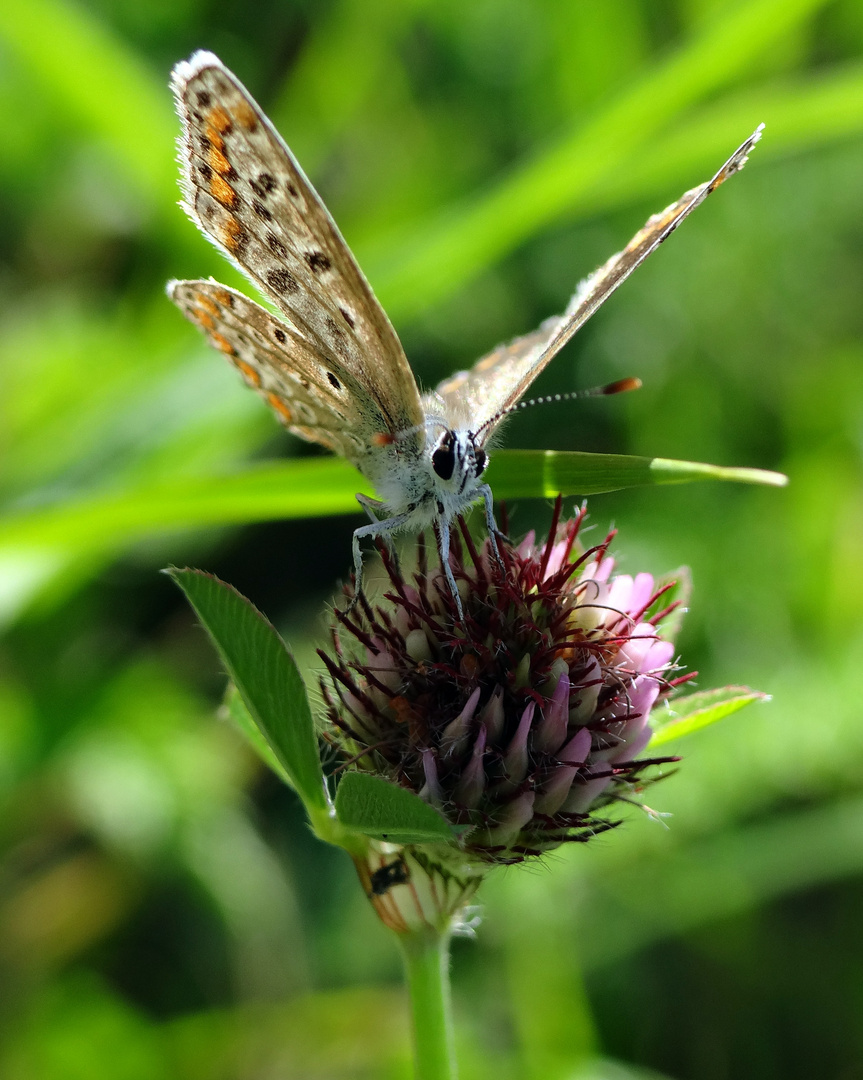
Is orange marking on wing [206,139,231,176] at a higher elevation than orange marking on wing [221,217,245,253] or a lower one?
higher

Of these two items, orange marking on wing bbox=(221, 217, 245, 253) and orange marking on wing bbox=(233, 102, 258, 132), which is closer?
orange marking on wing bbox=(233, 102, 258, 132)

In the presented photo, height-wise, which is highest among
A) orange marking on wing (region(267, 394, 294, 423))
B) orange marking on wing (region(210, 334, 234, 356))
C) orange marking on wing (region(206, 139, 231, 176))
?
orange marking on wing (region(206, 139, 231, 176))

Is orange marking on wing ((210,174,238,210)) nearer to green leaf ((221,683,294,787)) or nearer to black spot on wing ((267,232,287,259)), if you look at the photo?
black spot on wing ((267,232,287,259))

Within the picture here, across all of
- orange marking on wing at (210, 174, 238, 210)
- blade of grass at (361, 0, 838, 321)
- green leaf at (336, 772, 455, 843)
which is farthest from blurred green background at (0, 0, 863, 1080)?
green leaf at (336, 772, 455, 843)

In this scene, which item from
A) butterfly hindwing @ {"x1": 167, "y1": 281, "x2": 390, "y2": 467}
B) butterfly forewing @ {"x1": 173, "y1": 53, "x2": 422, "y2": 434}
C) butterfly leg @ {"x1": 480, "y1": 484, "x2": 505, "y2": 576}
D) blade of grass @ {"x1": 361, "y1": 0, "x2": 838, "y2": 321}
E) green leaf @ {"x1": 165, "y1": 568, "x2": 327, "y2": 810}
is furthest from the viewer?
blade of grass @ {"x1": 361, "y1": 0, "x2": 838, "y2": 321}

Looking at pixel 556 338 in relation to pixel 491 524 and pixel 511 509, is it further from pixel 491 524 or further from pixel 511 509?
pixel 511 509

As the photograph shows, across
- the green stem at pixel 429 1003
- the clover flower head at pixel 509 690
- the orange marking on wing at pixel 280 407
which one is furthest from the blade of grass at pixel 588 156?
the green stem at pixel 429 1003

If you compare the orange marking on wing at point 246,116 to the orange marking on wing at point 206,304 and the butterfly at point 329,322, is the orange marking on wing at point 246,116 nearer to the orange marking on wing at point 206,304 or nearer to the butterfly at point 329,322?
the butterfly at point 329,322
